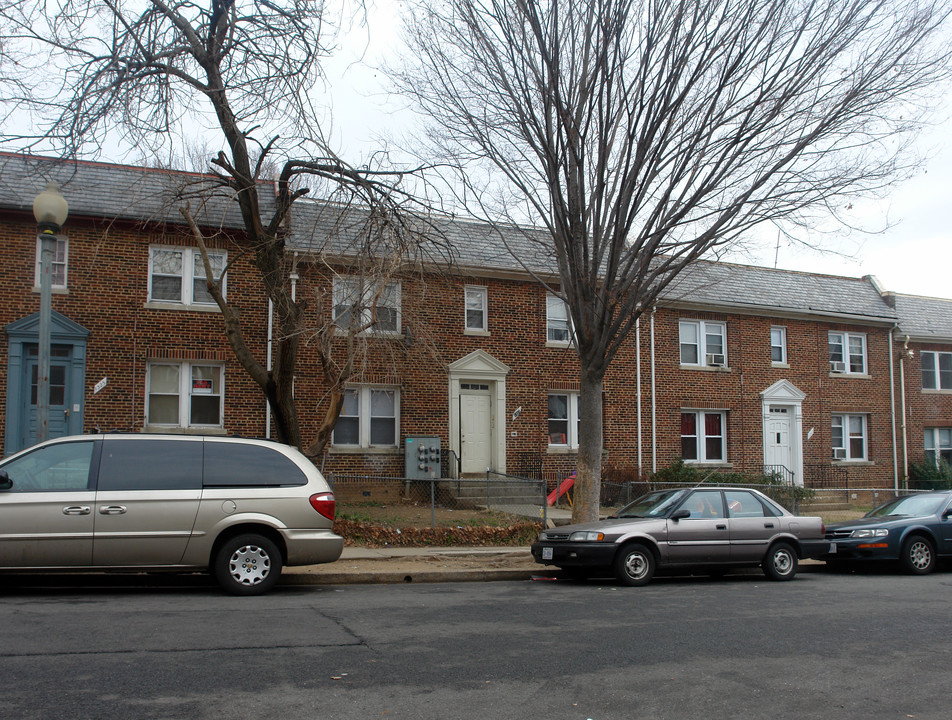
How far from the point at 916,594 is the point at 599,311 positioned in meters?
5.96

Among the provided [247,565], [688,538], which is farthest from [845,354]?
[247,565]

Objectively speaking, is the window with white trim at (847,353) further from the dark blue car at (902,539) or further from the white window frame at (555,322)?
the dark blue car at (902,539)

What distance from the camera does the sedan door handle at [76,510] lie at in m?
9.20

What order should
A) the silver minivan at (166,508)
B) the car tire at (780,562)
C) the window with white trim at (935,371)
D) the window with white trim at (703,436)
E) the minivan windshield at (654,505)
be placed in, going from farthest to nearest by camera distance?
the window with white trim at (935,371), the window with white trim at (703,436), the car tire at (780,562), the minivan windshield at (654,505), the silver minivan at (166,508)

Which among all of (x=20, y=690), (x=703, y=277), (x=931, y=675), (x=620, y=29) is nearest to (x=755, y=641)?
(x=931, y=675)

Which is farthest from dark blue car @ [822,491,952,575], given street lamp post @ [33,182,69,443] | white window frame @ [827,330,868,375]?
white window frame @ [827,330,868,375]

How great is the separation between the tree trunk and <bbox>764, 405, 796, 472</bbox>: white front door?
1333cm

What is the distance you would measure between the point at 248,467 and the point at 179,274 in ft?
Answer: 34.0

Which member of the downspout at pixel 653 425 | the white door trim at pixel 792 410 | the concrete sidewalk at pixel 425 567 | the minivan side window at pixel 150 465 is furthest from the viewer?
the white door trim at pixel 792 410

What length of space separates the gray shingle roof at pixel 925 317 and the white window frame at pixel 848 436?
11.5 feet

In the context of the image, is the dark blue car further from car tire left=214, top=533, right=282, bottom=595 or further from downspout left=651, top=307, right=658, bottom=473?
downspout left=651, top=307, right=658, bottom=473

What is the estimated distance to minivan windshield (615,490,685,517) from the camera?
39.2 ft

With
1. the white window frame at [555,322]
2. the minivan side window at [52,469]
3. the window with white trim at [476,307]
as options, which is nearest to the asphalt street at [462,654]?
the minivan side window at [52,469]

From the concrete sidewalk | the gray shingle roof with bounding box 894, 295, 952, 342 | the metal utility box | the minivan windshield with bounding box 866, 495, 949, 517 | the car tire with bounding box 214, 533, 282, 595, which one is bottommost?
the concrete sidewalk
